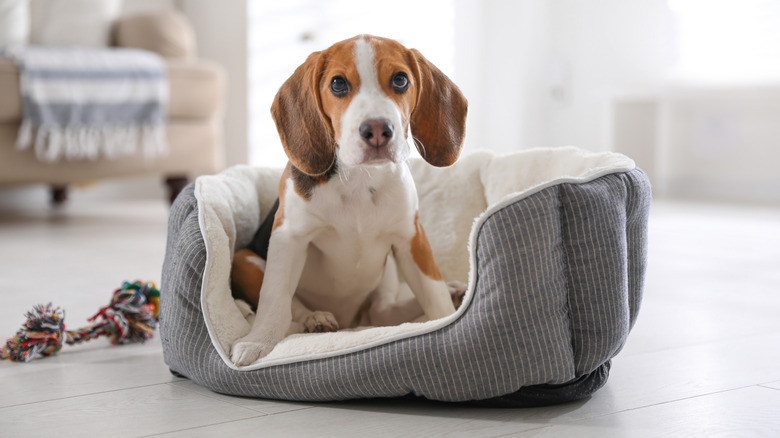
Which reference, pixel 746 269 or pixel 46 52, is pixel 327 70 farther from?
pixel 46 52

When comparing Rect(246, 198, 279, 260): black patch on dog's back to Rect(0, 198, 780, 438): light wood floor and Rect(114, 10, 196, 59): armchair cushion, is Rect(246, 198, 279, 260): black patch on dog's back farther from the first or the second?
Rect(114, 10, 196, 59): armchair cushion

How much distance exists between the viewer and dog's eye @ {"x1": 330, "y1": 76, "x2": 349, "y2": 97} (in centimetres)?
126

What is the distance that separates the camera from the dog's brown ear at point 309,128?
4.36 ft

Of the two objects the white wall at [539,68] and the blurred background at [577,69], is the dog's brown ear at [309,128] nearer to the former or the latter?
the blurred background at [577,69]

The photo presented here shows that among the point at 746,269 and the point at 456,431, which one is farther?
the point at 746,269

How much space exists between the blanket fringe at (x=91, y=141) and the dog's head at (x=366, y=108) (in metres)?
2.22

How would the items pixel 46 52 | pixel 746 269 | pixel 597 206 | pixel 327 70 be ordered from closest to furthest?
pixel 597 206
pixel 327 70
pixel 746 269
pixel 46 52

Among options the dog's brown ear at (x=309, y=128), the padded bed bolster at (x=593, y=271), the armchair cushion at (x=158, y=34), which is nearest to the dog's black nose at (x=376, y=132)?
the dog's brown ear at (x=309, y=128)

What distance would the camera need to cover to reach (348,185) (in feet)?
4.52

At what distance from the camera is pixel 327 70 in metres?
1.30

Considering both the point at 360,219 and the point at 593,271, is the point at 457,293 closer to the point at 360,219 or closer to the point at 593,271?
the point at 360,219

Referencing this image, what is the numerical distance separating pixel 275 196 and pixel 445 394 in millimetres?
774

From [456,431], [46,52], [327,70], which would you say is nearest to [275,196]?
[327,70]

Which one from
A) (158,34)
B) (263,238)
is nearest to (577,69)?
(158,34)
